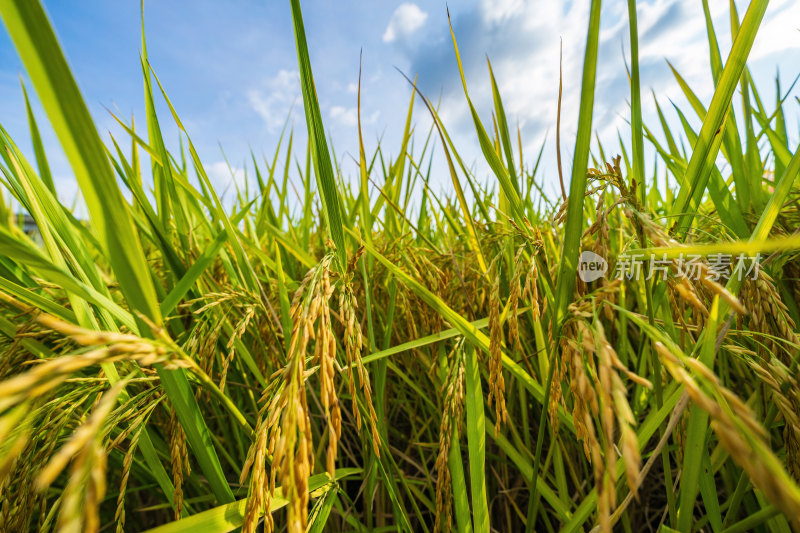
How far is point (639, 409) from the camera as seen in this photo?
95 cm

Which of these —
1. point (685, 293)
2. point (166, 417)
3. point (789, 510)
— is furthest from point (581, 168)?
point (166, 417)

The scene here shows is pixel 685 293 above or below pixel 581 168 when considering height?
below

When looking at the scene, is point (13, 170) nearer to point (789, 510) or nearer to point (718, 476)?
point (789, 510)

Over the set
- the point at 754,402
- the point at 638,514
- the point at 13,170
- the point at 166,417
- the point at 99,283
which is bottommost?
the point at 638,514

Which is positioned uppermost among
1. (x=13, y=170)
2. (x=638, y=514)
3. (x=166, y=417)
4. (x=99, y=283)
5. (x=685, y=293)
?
(x=13, y=170)

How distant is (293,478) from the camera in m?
0.39

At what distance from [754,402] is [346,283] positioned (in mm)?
1083

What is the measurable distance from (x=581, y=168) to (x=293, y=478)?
54cm

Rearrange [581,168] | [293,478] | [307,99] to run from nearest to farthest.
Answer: [293,478]
[581,168]
[307,99]

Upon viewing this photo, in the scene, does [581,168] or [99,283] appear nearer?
[581,168]

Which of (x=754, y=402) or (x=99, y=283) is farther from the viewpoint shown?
(x=754, y=402)

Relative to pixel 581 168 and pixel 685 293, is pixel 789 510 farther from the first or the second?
pixel 581 168

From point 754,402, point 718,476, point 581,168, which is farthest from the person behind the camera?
point 718,476

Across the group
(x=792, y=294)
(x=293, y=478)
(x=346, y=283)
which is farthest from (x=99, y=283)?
(x=792, y=294)
